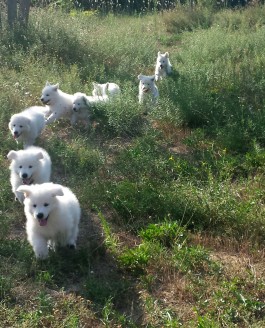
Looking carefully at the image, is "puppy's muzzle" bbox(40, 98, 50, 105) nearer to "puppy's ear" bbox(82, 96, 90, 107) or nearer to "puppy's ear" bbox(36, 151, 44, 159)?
"puppy's ear" bbox(82, 96, 90, 107)

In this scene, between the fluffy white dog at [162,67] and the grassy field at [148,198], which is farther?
the fluffy white dog at [162,67]

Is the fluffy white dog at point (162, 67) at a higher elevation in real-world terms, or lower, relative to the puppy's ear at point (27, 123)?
lower

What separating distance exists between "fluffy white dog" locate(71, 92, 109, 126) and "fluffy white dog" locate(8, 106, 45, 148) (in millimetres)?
559

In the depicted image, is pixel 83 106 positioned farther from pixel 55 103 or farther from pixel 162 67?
pixel 162 67

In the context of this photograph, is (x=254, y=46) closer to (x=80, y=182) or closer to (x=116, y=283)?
(x=80, y=182)

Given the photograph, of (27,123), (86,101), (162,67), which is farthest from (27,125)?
(162,67)

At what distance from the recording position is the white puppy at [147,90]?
8822mm

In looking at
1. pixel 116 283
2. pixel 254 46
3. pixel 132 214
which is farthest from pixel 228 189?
pixel 254 46

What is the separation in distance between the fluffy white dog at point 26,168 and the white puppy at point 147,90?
303 cm

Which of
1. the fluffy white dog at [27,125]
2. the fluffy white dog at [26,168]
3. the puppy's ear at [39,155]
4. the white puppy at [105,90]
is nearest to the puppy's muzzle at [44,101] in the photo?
the fluffy white dog at [27,125]

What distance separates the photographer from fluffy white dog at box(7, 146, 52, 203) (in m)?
5.91

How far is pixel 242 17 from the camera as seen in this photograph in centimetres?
1595

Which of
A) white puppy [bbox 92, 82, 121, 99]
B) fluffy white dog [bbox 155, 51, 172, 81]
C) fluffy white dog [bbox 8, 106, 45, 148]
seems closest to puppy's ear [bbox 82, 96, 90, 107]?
white puppy [bbox 92, 82, 121, 99]

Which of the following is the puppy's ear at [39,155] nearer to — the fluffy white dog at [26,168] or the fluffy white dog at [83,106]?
the fluffy white dog at [26,168]
